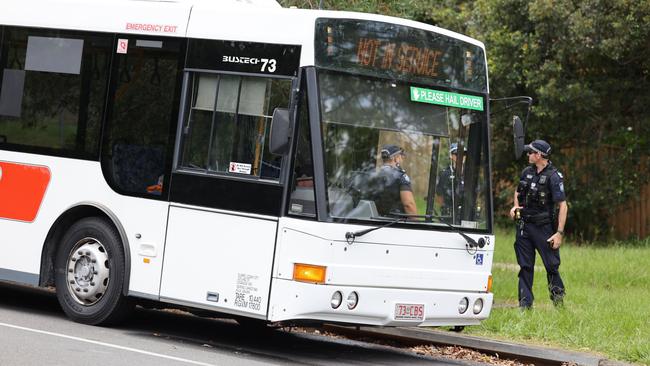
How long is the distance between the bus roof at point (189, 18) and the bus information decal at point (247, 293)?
1901 mm

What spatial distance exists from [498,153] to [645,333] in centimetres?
1455

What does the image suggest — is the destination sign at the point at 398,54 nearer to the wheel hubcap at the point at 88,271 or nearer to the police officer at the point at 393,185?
the police officer at the point at 393,185

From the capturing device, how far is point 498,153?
84.8 ft

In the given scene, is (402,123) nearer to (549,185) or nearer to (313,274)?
(313,274)

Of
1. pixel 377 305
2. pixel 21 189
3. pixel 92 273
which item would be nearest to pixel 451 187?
pixel 377 305

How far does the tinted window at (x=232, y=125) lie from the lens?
1014 centimetres

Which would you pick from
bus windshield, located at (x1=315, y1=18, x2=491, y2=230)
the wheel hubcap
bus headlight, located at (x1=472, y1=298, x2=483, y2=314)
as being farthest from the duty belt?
the wheel hubcap

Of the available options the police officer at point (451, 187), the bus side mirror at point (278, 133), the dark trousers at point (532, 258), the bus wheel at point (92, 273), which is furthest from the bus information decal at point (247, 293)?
the dark trousers at point (532, 258)

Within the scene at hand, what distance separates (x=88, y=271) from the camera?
11211 millimetres

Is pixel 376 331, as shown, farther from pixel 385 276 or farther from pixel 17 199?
pixel 17 199

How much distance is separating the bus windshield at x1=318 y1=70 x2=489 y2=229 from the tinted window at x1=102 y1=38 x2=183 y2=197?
5.53 feet

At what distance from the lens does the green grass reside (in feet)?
37.2

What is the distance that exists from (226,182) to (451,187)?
2063 millimetres

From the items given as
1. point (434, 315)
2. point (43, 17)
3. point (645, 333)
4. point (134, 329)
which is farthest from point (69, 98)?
point (645, 333)
